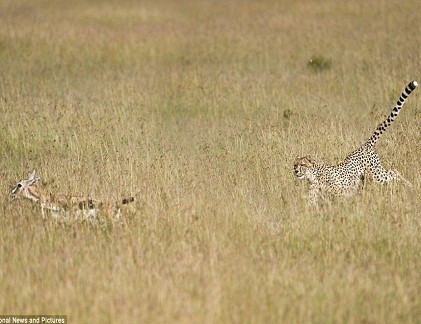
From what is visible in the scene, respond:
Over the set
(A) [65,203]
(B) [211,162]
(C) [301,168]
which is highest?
(B) [211,162]

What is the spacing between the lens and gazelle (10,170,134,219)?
7.88m

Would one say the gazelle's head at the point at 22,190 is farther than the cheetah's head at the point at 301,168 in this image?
No

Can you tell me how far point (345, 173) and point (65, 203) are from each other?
3.42 meters

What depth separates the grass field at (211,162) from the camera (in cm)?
612

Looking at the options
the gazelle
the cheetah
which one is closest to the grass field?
the gazelle

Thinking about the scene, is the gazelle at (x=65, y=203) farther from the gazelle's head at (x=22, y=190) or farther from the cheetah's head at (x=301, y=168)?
the cheetah's head at (x=301, y=168)

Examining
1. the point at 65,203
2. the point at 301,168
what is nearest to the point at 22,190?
the point at 65,203

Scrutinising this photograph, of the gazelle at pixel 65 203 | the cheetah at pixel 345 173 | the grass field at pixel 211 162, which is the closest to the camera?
the grass field at pixel 211 162

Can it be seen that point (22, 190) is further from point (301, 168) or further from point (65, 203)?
point (301, 168)

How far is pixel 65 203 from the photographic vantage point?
26.5 feet

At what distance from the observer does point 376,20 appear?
73.3 feet

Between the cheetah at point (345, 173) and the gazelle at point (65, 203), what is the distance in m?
2.37

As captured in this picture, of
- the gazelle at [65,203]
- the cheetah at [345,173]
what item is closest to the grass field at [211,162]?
the gazelle at [65,203]

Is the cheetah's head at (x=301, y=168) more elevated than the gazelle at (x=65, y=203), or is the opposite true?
the cheetah's head at (x=301, y=168)
